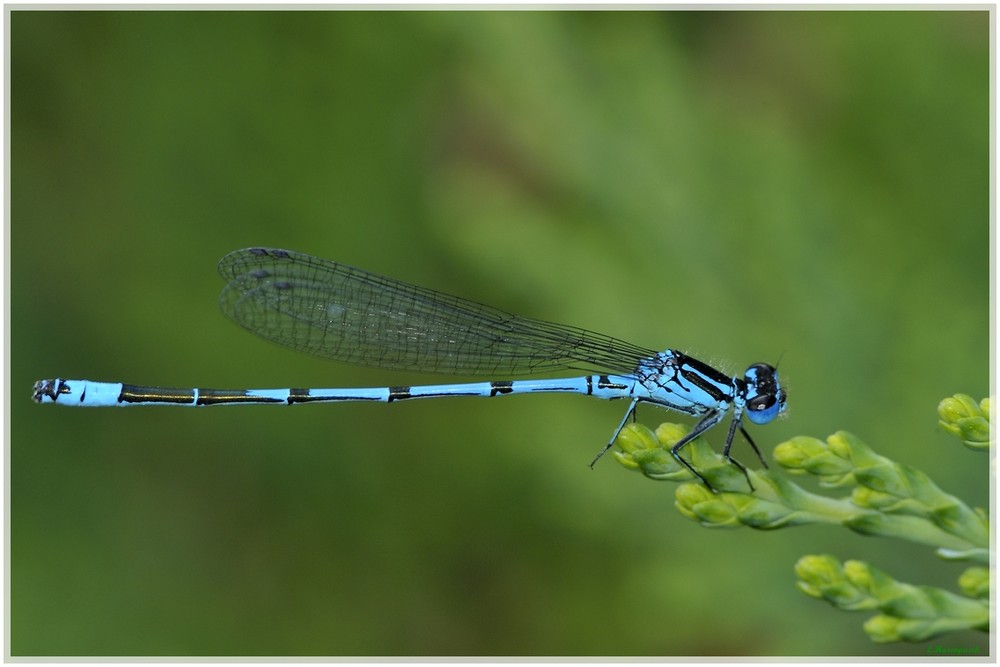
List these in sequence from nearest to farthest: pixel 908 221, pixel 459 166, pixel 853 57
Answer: pixel 908 221 → pixel 853 57 → pixel 459 166

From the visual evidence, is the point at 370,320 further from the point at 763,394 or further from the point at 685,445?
the point at 685,445

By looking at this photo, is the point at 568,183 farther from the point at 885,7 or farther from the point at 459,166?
the point at 885,7

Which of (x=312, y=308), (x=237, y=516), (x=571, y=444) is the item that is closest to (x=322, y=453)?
(x=237, y=516)

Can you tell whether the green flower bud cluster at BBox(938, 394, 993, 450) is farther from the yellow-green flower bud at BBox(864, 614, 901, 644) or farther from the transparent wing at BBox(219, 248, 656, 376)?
the transparent wing at BBox(219, 248, 656, 376)

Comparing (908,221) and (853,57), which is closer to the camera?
(908,221)

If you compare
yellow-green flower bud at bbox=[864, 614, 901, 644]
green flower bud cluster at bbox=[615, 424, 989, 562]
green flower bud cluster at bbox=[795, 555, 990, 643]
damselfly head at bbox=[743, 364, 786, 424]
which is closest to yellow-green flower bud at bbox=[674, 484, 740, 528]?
green flower bud cluster at bbox=[615, 424, 989, 562]

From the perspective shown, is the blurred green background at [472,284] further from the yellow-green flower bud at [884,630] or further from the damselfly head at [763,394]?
the yellow-green flower bud at [884,630]

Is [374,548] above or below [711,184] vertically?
below
